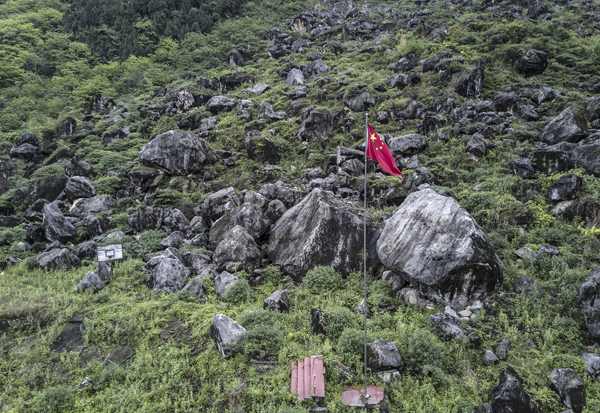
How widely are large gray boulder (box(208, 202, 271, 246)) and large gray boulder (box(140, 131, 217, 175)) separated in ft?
26.8

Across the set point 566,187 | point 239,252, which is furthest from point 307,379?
point 566,187

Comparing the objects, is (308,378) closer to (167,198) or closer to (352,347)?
(352,347)

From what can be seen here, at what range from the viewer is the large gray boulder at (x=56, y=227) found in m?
Result: 15.4

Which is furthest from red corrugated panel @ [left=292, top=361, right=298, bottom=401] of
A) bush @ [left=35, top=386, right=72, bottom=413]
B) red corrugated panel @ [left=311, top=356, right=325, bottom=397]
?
bush @ [left=35, top=386, right=72, bottom=413]

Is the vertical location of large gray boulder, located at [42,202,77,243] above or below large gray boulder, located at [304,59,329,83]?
below

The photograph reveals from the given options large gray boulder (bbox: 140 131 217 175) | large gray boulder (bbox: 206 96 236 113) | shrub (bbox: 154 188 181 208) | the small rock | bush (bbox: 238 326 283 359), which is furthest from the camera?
large gray boulder (bbox: 206 96 236 113)

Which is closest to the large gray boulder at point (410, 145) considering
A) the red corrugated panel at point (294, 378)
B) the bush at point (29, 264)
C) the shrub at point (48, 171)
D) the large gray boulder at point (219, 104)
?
the red corrugated panel at point (294, 378)

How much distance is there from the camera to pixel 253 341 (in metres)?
8.03

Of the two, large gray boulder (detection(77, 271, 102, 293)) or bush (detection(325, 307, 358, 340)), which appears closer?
bush (detection(325, 307, 358, 340))

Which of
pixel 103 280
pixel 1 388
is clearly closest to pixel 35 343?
pixel 1 388

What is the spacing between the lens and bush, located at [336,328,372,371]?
749cm

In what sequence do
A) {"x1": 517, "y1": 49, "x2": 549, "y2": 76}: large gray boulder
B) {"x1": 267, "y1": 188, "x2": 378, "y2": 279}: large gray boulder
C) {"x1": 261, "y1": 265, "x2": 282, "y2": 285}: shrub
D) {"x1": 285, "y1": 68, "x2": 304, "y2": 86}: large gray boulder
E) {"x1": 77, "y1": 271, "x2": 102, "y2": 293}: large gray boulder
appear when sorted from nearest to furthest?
{"x1": 77, "y1": 271, "x2": 102, "y2": 293}: large gray boulder, {"x1": 261, "y1": 265, "x2": 282, "y2": 285}: shrub, {"x1": 267, "y1": 188, "x2": 378, "y2": 279}: large gray boulder, {"x1": 517, "y1": 49, "x2": 549, "y2": 76}: large gray boulder, {"x1": 285, "y1": 68, "x2": 304, "y2": 86}: large gray boulder

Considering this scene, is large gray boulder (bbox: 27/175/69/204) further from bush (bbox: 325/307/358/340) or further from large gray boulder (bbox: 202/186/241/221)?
bush (bbox: 325/307/358/340)

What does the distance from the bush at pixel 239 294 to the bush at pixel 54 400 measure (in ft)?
15.9
